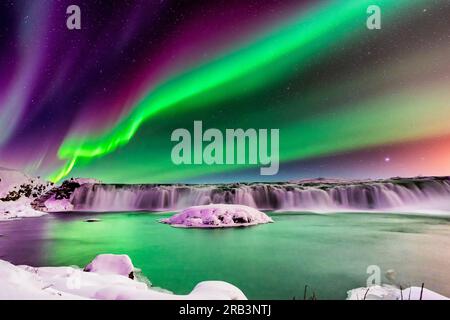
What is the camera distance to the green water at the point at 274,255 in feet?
20.3

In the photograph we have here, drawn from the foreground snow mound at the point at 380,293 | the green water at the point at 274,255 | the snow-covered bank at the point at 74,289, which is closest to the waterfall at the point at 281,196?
the green water at the point at 274,255

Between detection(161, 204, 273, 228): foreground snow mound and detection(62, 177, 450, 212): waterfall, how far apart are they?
28.9 ft

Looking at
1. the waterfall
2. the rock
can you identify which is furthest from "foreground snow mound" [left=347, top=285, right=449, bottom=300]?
the waterfall

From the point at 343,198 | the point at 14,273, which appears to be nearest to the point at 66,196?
the point at 343,198

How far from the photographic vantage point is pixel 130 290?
3.14 metres

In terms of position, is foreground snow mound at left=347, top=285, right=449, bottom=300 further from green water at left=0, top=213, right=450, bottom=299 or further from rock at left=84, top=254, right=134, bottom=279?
rock at left=84, top=254, right=134, bottom=279

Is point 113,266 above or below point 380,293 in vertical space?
above

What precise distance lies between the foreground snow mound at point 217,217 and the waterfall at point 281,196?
8795mm

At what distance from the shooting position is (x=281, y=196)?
25.2 meters

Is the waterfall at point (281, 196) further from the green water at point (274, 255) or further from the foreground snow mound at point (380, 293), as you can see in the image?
the foreground snow mound at point (380, 293)

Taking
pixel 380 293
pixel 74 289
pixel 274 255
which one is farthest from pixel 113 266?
pixel 274 255

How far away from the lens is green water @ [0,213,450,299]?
6.20 metres

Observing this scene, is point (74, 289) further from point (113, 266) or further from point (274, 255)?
point (274, 255)

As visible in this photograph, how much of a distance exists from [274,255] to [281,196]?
663 inches
